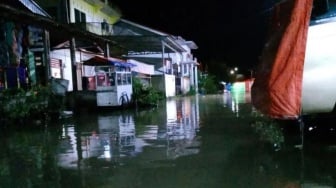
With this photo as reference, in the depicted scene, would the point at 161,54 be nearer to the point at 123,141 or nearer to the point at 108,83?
the point at 108,83

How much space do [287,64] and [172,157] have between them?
2.69 meters

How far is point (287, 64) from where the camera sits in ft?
23.1

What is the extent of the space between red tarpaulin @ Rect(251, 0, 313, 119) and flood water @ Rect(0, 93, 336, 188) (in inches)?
37.3

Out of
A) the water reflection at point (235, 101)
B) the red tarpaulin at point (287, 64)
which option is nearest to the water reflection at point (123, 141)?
the red tarpaulin at point (287, 64)

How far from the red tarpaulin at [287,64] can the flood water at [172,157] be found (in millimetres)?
947

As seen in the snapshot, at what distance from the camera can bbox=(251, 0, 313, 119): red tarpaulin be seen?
7031 mm

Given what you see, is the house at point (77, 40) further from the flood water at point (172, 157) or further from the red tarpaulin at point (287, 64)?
the red tarpaulin at point (287, 64)

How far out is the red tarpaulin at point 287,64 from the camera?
7.03 meters

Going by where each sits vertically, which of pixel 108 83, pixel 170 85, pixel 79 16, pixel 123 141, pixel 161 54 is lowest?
pixel 123 141

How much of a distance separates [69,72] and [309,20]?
73.5 ft

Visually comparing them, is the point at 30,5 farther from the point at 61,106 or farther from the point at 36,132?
the point at 36,132

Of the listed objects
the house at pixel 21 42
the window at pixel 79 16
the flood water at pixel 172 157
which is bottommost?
the flood water at pixel 172 157

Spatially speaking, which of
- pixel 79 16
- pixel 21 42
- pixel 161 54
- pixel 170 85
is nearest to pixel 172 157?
pixel 21 42

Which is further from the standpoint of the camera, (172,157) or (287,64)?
(172,157)
